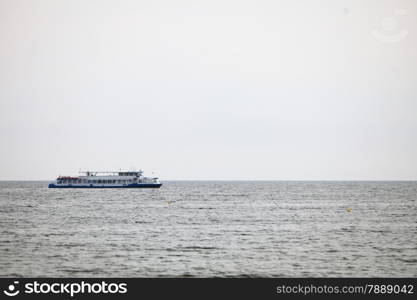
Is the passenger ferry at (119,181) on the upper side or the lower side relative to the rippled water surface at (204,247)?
upper

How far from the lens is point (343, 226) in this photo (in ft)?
223

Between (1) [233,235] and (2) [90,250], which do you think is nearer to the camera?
(2) [90,250]

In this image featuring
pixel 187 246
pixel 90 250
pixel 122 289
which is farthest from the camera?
pixel 187 246

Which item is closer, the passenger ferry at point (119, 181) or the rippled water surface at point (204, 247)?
the rippled water surface at point (204, 247)

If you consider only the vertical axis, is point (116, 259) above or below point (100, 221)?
below

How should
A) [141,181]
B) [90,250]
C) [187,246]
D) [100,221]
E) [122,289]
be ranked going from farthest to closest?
1. [141,181]
2. [100,221]
3. [187,246]
4. [90,250]
5. [122,289]

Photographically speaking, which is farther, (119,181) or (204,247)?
(119,181)

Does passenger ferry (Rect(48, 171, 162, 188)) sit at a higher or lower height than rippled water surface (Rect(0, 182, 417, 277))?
higher

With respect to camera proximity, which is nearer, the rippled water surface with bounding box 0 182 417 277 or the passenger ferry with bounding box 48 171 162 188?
the rippled water surface with bounding box 0 182 417 277

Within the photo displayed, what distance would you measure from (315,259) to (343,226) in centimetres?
2890

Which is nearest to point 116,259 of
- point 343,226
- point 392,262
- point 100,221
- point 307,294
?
point 307,294

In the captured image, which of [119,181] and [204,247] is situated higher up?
[119,181]

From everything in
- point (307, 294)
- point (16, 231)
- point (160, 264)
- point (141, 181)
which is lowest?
point (307, 294)

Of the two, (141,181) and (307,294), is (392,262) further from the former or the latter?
(141,181)
